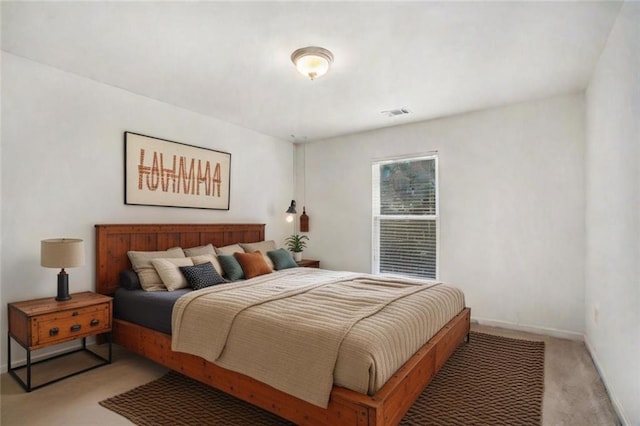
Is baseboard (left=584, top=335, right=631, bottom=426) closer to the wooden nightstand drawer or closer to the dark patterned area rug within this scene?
the dark patterned area rug

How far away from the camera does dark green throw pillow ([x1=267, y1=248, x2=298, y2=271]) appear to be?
169 inches

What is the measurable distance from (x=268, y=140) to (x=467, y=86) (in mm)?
2998

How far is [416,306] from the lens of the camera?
8.37 ft

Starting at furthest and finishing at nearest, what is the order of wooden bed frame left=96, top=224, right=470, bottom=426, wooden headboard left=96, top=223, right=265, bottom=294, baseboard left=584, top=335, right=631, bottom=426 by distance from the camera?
wooden headboard left=96, top=223, right=265, bottom=294
baseboard left=584, top=335, right=631, bottom=426
wooden bed frame left=96, top=224, right=470, bottom=426

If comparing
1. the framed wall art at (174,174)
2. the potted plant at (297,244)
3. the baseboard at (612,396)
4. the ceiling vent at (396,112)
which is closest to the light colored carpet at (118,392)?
the baseboard at (612,396)

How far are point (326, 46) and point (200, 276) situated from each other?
2298 millimetres

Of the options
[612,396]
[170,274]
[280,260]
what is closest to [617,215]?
[612,396]

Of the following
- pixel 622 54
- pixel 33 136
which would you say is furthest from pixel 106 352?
pixel 622 54

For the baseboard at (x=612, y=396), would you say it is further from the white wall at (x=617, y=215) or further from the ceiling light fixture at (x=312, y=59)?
the ceiling light fixture at (x=312, y=59)

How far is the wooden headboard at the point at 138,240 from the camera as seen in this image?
3.35 m

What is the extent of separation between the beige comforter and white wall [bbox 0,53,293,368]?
1394 millimetres

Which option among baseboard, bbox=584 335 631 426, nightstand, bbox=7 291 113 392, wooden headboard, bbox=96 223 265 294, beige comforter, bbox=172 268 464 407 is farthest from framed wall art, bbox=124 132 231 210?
baseboard, bbox=584 335 631 426

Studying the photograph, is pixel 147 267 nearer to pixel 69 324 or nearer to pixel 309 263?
pixel 69 324

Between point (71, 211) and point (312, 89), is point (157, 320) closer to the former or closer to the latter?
point (71, 211)
